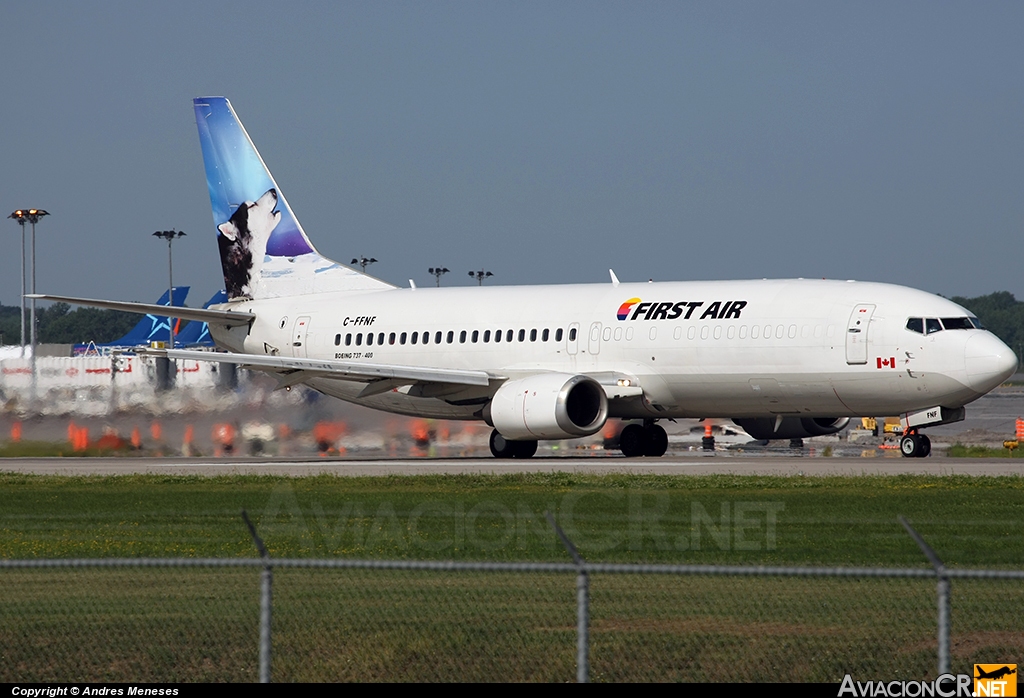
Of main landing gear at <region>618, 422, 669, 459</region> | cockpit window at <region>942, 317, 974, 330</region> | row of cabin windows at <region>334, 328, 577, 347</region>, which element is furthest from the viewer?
main landing gear at <region>618, 422, 669, 459</region>

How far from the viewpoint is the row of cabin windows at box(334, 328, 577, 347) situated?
36.8 meters

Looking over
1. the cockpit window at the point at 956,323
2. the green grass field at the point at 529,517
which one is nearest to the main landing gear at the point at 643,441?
the cockpit window at the point at 956,323

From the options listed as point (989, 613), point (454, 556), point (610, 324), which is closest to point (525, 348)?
point (610, 324)

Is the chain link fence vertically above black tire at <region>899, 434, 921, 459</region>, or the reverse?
→ the chain link fence

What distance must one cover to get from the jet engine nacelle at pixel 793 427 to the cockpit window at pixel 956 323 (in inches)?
206

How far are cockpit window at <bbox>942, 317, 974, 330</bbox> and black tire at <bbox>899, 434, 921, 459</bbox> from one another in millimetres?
3115

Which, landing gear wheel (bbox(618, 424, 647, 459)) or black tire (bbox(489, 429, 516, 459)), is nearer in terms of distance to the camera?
black tire (bbox(489, 429, 516, 459))

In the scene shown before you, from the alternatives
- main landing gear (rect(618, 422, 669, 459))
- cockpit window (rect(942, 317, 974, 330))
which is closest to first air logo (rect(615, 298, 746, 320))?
main landing gear (rect(618, 422, 669, 459))

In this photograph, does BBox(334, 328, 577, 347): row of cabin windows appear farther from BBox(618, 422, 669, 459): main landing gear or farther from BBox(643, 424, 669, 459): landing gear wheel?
BBox(643, 424, 669, 459): landing gear wheel

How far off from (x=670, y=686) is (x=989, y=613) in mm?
4460

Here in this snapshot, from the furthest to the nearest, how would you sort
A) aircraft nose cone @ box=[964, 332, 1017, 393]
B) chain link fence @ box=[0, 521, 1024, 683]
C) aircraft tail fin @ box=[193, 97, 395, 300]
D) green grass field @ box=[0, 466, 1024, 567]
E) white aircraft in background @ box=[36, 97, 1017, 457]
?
aircraft tail fin @ box=[193, 97, 395, 300] → white aircraft in background @ box=[36, 97, 1017, 457] → aircraft nose cone @ box=[964, 332, 1017, 393] → green grass field @ box=[0, 466, 1024, 567] → chain link fence @ box=[0, 521, 1024, 683]

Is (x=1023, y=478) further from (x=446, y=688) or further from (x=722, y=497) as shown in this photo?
(x=446, y=688)

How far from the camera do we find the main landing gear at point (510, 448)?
37031 millimetres

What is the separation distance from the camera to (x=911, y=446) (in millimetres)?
33688
